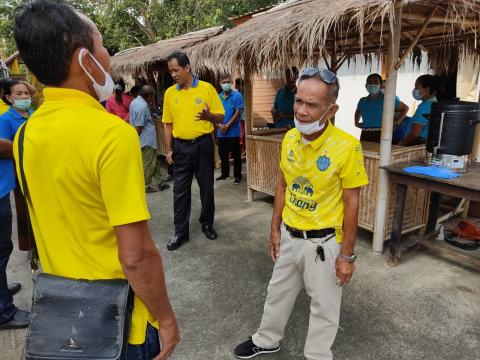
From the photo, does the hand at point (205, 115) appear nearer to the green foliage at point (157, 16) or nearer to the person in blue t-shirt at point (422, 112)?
the person in blue t-shirt at point (422, 112)

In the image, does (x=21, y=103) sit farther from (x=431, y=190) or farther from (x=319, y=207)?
(x=431, y=190)

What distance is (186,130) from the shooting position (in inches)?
151

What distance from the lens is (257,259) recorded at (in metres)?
3.75

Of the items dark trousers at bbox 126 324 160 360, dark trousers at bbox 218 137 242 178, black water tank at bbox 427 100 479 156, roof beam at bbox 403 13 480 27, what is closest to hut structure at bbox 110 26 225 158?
dark trousers at bbox 218 137 242 178

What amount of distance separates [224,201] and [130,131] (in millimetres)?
4740

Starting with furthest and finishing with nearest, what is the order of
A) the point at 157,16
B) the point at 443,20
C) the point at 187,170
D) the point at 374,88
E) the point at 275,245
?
1. the point at 157,16
2. the point at 374,88
3. the point at 187,170
4. the point at 443,20
5. the point at 275,245

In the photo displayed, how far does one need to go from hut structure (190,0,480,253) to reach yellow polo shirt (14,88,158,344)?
264 centimetres

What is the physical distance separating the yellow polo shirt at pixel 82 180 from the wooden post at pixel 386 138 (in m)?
2.91

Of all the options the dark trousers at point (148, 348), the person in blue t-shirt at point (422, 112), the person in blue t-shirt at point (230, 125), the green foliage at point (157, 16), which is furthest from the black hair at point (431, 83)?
the green foliage at point (157, 16)

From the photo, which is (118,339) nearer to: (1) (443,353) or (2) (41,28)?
(2) (41,28)

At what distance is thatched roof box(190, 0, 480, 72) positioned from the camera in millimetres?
3096

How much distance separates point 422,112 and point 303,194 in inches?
107

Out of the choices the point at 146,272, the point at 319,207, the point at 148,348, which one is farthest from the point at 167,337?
the point at 319,207

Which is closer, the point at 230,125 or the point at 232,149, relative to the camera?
the point at 230,125
